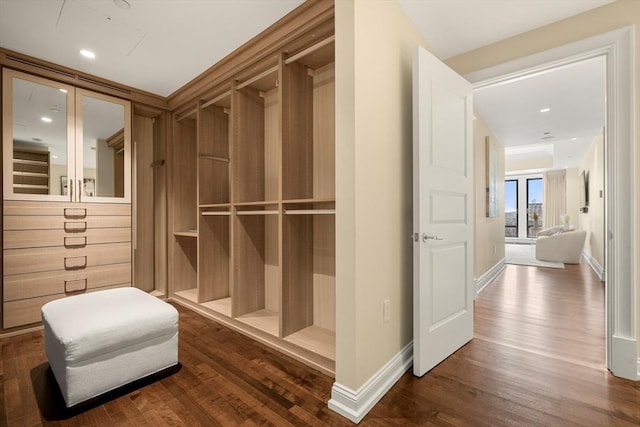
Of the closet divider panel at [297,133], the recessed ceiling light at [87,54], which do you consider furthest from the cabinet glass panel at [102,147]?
the closet divider panel at [297,133]

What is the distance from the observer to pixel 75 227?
282 cm

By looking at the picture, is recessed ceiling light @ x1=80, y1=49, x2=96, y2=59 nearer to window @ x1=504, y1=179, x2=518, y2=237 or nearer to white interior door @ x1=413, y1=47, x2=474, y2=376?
white interior door @ x1=413, y1=47, x2=474, y2=376

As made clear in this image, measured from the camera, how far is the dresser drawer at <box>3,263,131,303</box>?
2496mm

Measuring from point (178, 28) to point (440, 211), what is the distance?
2.49 meters

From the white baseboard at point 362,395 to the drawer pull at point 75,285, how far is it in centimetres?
281

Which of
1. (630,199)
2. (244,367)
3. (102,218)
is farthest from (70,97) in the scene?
(630,199)

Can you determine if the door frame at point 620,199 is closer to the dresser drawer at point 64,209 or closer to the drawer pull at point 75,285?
the dresser drawer at point 64,209

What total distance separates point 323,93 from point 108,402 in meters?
2.64

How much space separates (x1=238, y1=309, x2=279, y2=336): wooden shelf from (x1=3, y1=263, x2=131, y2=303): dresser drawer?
1588 mm

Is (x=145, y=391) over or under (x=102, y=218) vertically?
under

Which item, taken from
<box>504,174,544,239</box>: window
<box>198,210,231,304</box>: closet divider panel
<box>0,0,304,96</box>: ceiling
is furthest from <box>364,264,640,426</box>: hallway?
<box>504,174,544,239</box>: window

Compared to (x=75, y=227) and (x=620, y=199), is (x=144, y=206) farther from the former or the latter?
(x=620, y=199)

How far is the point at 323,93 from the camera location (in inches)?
95.7

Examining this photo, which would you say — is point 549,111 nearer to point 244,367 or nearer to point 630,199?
point 630,199
